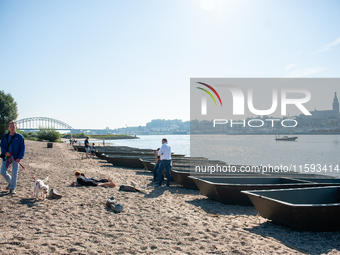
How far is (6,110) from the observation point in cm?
4047

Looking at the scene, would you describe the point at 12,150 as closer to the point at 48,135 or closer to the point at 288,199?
the point at 288,199

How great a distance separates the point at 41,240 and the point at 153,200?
3944mm

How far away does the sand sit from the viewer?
433cm

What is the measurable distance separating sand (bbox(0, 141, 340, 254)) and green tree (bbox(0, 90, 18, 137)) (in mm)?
38454

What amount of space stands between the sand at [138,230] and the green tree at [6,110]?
3845 cm

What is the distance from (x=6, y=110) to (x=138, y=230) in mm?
43818

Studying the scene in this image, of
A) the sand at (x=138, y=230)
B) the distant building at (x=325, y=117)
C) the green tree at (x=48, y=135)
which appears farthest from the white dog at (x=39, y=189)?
the distant building at (x=325, y=117)

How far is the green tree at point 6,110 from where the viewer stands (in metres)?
39.9

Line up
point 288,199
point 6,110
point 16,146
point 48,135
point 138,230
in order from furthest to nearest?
point 48,135, point 6,110, point 288,199, point 16,146, point 138,230

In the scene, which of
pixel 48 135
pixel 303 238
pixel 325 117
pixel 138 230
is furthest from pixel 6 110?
pixel 325 117

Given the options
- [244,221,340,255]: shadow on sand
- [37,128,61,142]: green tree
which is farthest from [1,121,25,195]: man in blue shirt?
[37,128,61,142]: green tree

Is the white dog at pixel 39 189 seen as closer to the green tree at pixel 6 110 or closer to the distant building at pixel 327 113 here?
the green tree at pixel 6 110

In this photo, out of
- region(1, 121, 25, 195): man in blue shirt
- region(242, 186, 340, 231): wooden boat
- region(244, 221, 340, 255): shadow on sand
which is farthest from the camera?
region(1, 121, 25, 195): man in blue shirt

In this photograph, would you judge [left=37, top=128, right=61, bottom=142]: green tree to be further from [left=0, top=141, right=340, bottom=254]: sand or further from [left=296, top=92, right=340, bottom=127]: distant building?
[left=296, top=92, right=340, bottom=127]: distant building
